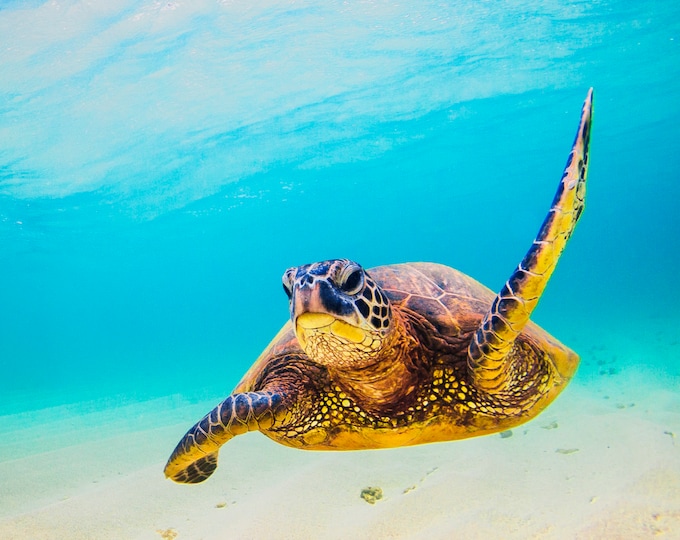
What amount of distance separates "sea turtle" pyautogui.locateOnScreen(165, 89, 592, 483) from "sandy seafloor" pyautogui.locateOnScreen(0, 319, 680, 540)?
3.12 feet

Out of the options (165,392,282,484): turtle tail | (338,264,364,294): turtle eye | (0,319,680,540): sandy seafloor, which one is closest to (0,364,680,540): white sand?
(0,319,680,540): sandy seafloor

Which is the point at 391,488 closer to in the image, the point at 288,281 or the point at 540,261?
the point at 288,281

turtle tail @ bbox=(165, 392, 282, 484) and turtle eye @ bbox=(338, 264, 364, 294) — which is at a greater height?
turtle eye @ bbox=(338, 264, 364, 294)

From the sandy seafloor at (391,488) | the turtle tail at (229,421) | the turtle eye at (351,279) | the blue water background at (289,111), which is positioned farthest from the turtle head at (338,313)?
the blue water background at (289,111)

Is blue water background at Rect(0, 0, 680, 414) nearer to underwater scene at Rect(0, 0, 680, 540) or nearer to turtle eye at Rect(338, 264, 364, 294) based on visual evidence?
underwater scene at Rect(0, 0, 680, 540)

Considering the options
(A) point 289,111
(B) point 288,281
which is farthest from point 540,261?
(A) point 289,111

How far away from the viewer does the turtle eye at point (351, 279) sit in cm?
232

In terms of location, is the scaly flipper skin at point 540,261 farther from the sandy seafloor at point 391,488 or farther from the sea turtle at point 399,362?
the sandy seafloor at point 391,488

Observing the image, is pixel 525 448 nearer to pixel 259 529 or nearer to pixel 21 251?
pixel 259 529

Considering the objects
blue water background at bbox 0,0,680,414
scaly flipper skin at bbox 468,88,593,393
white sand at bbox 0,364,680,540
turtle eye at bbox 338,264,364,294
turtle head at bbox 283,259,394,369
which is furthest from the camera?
blue water background at bbox 0,0,680,414

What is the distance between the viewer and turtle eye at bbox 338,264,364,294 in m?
2.32

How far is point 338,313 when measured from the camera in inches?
87.4

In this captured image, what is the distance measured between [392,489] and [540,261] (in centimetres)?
366

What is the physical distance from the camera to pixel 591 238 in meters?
99.4
